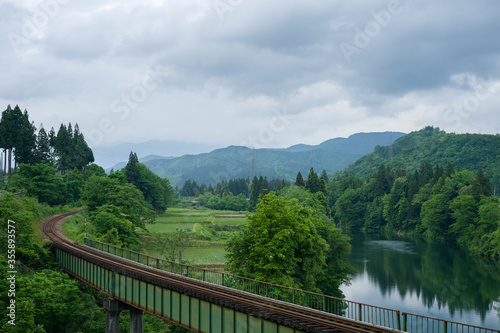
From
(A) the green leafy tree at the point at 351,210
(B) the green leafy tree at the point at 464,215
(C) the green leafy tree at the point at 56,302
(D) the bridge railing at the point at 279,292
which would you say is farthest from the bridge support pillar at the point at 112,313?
(A) the green leafy tree at the point at 351,210

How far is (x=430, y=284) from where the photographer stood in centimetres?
6116

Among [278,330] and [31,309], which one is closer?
[278,330]

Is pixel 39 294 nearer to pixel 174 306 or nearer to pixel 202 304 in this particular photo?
pixel 174 306

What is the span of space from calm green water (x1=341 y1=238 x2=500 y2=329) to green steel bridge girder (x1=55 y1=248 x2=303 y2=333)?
103 feet

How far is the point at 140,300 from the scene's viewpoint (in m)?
29.5

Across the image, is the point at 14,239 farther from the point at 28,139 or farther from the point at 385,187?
the point at 385,187

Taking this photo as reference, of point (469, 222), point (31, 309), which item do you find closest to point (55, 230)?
point (31, 309)

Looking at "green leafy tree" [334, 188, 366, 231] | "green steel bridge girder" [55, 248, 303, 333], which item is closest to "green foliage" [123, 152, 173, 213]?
"green leafy tree" [334, 188, 366, 231]

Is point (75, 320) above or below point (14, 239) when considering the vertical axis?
below

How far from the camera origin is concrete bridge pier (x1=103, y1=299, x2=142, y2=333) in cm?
3186

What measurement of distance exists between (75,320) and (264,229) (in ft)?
57.7

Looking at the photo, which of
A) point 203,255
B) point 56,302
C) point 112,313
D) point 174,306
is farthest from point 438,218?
point 56,302

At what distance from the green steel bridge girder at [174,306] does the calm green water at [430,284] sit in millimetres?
31269

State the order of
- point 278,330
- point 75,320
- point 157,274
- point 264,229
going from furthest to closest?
point 264,229 < point 75,320 < point 157,274 < point 278,330
